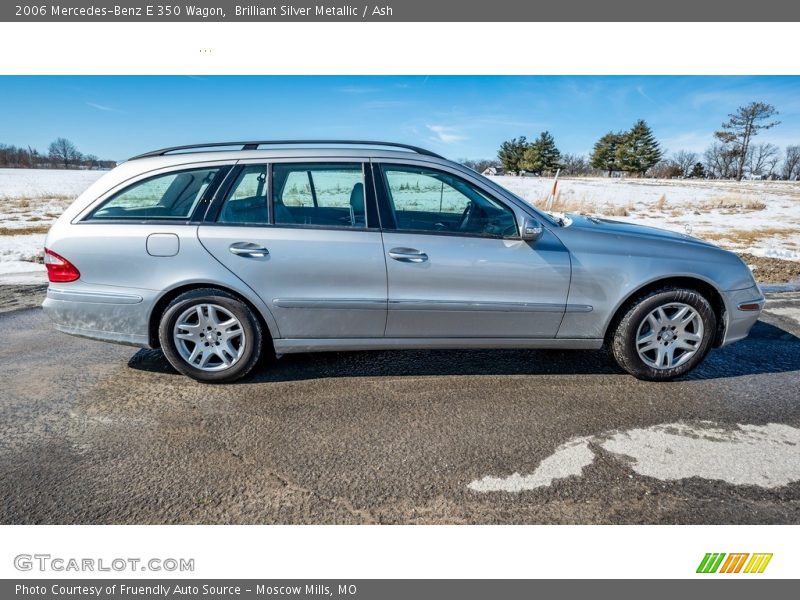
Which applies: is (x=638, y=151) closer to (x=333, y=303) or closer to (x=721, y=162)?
(x=721, y=162)

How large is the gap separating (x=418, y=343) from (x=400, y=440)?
0.86m

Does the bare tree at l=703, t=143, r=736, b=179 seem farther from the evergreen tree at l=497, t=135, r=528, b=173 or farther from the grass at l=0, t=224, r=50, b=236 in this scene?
the grass at l=0, t=224, r=50, b=236

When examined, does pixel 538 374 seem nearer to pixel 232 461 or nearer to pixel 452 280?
pixel 452 280

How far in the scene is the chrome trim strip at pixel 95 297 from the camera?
3166 millimetres

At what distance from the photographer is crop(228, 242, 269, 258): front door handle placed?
3115 millimetres

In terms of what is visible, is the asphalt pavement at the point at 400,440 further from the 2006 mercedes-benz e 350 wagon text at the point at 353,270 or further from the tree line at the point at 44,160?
the tree line at the point at 44,160

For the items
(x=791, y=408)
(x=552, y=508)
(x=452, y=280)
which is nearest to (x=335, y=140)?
(x=452, y=280)

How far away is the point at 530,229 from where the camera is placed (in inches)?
121

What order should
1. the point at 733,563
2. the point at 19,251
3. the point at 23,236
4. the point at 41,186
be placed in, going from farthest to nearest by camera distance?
the point at 41,186 → the point at 23,236 → the point at 19,251 → the point at 733,563

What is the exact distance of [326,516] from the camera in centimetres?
203

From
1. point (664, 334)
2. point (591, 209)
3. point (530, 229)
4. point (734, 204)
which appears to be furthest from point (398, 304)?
point (734, 204)

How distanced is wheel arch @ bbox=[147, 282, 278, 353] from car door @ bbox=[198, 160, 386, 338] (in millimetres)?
97

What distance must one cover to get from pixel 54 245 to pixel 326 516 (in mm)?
2715

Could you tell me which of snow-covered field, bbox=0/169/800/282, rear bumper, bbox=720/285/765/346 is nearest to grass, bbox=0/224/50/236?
snow-covered field, bbox=0/169/800/282
